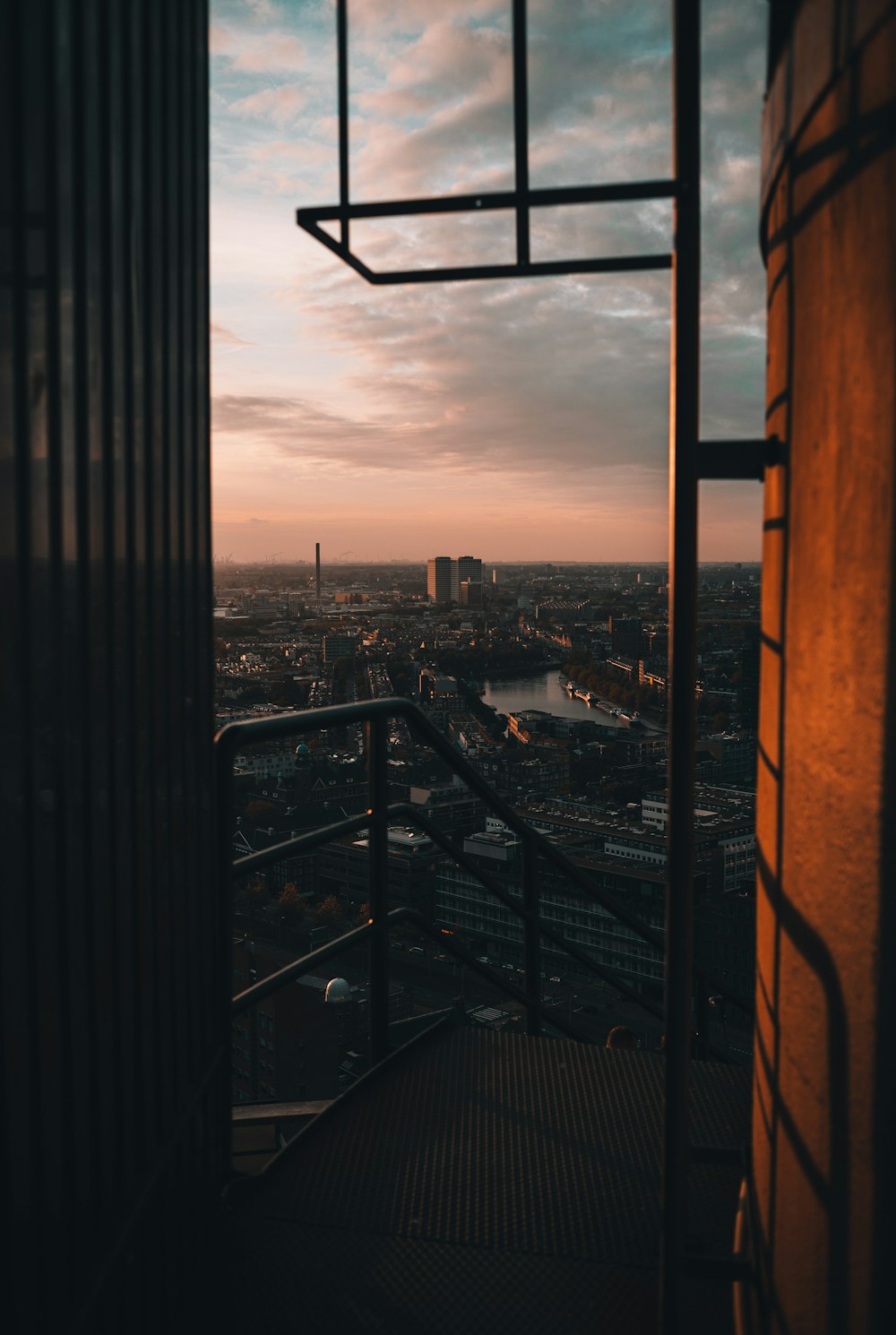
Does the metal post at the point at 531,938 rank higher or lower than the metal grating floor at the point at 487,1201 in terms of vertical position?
higher

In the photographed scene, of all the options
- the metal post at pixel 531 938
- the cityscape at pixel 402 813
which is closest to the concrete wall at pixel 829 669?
the cityscape at pixel 402 813

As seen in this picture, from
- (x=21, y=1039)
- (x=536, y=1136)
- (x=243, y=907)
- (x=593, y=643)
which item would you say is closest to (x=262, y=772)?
(x=243, y=907)

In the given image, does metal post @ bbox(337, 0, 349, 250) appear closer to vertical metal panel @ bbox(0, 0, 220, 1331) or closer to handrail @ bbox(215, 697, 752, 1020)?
vertical metal panel @ bbox(0, 0, 220, 1331)

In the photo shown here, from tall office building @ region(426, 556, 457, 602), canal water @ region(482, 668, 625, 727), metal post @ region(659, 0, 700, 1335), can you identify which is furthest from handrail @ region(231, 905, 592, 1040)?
tall office building @ region(426, 556, 457, 602)

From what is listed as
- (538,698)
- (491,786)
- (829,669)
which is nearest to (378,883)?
(829,669)

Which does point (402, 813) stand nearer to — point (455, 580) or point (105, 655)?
point (105, 655)

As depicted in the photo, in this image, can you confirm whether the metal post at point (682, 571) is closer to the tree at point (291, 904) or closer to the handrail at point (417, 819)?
the handrail at point (417, 819)
